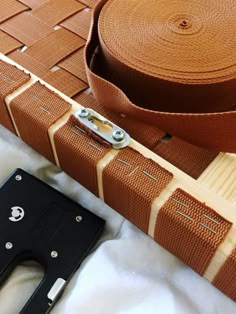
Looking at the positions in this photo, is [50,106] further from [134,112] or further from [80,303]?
[80,303]

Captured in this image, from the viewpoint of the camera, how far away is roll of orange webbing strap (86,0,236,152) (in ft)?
1.33

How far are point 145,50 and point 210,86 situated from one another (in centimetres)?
8

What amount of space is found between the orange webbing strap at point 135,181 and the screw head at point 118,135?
0.01 meters

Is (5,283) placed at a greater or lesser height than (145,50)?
lesser

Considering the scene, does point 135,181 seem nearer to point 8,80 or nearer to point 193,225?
point 193,225

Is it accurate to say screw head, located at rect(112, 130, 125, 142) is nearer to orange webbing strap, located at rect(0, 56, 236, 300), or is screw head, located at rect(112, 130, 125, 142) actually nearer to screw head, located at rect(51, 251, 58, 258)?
orange webbing strap, located at rect(0, 56, 236, 300)

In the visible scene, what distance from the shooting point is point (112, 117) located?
0.45 meters

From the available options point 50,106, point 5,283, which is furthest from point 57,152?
point 5,283

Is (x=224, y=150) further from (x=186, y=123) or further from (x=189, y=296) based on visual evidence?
(x=189, y=296)

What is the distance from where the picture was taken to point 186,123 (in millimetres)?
403

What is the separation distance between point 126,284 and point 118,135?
160mm

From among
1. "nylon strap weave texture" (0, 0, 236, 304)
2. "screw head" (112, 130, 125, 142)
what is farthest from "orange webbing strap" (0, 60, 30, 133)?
"screw head" (112, 130, 125, 142)

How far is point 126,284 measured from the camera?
0.43 m

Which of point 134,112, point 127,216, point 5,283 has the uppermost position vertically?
point 134,112
